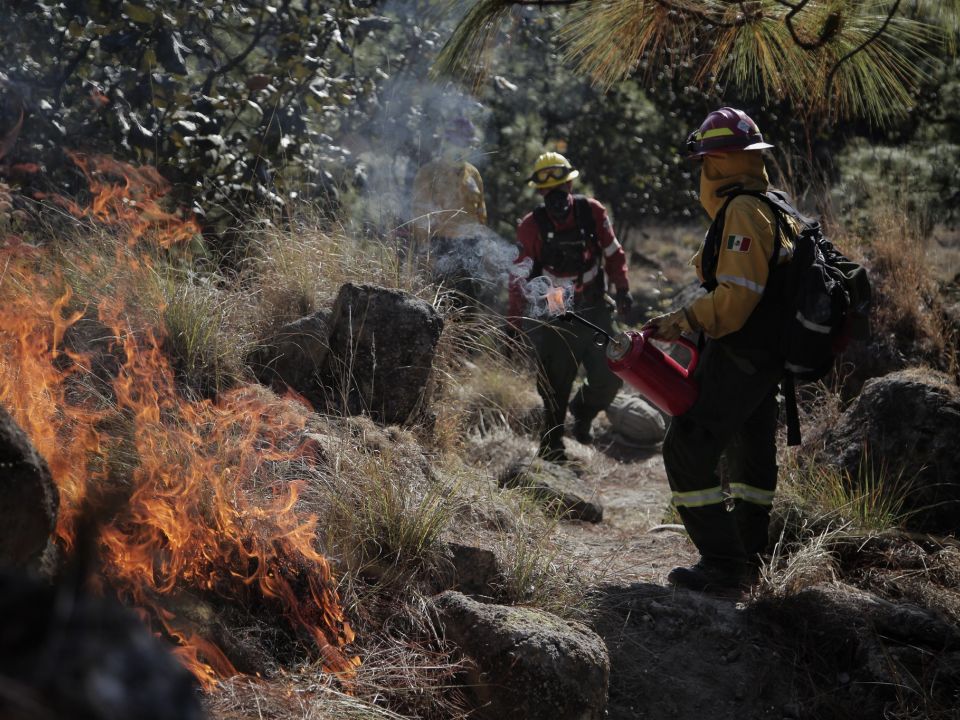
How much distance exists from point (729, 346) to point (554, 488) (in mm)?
1598

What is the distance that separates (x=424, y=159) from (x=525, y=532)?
5408 millimetres

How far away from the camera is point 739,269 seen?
4.09 m

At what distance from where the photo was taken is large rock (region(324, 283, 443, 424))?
5203mm

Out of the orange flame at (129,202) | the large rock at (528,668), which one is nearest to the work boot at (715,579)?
the large rock at (528,668)

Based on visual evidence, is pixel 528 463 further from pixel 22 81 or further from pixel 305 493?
pixel 22 81

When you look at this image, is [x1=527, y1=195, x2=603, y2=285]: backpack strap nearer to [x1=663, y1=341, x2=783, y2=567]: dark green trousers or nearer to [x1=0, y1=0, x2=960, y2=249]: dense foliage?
[x1=0, y1=0, x2=960, y2=249]: dense foliage

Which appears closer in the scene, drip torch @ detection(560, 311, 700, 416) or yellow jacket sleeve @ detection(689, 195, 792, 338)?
yellow jacket sleeve @ detection(689, 195, 792, 338)

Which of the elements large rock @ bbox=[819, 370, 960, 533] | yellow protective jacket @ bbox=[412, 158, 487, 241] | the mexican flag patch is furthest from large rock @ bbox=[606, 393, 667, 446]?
the mexican flag patch

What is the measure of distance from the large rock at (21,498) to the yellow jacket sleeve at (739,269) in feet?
8.99

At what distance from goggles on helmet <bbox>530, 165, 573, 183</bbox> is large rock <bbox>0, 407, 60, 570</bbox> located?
4.90 meters

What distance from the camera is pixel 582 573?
14.4 feet

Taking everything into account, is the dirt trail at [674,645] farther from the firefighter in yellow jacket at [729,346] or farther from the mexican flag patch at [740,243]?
the mexican flag patch at [740,243]

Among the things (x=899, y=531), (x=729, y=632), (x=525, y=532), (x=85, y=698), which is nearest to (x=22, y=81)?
(x=525, y=532)

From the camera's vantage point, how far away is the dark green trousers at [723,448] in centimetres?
431
